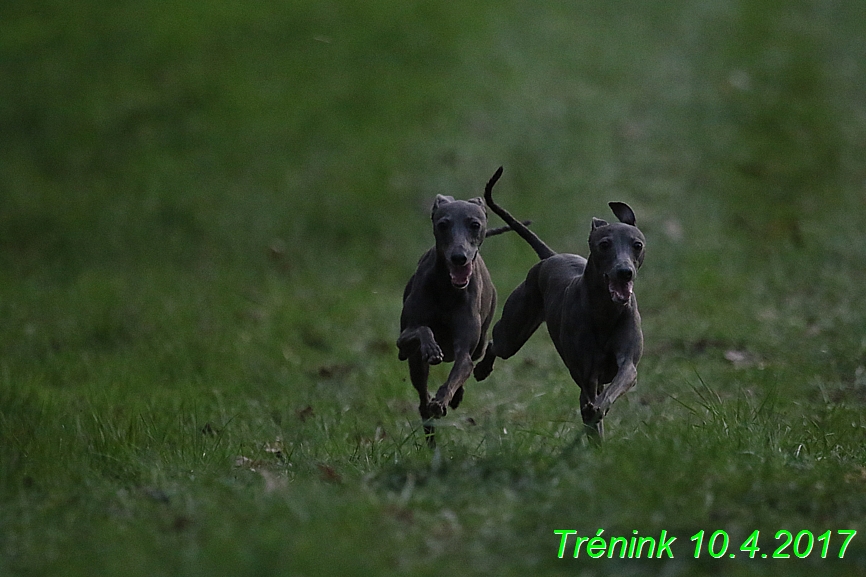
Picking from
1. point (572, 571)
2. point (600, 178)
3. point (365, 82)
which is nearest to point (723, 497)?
point (572, 571)

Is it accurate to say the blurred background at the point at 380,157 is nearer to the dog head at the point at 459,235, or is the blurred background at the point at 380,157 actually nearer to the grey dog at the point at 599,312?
the grey dog at the point at 599,312

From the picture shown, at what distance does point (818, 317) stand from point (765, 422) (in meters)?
3.44

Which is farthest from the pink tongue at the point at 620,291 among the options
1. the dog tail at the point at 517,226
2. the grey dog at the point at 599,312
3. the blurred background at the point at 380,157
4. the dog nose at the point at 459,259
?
the blurred background at the point at 380,157

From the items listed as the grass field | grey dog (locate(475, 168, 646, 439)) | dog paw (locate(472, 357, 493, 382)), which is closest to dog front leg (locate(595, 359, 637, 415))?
grey dog (locate(475, 168, 646, 439))

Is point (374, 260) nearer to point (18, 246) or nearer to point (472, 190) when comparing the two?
point (472, 190)

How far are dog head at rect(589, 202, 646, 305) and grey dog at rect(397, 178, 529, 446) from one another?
621mm

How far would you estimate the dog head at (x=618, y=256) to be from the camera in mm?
5066

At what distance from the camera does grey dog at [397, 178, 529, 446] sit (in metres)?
5.54

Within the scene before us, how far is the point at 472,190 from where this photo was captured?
12.4 meters

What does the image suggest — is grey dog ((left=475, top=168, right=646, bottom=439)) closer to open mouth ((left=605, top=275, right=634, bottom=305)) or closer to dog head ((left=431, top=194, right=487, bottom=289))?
open mouth ((left=605, top=275, right=634, bottom=305))

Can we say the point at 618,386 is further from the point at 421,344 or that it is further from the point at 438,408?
the point at 421,344

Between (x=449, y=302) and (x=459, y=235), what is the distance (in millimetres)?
439

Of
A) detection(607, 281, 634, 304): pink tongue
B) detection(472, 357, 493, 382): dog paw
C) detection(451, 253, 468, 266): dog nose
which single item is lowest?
detection(472, 357, 493, 382): dog paw

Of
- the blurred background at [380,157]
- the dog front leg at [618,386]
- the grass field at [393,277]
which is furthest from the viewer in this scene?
the blurred background at [380,157]
